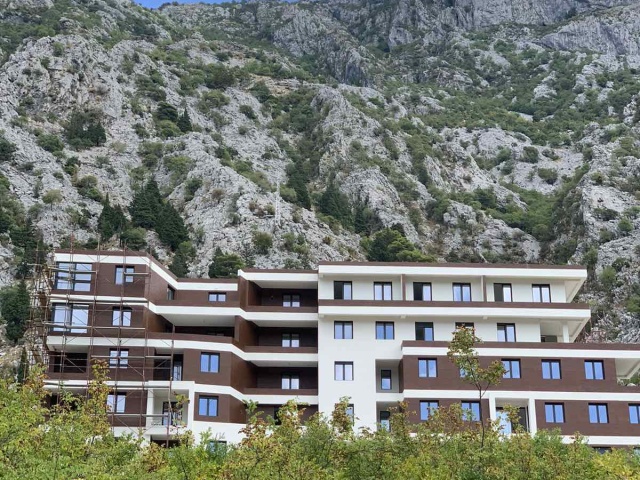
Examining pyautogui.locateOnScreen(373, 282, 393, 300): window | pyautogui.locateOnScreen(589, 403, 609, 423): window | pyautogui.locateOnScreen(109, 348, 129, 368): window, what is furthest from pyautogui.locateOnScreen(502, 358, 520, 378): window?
pyautogui.locateOnScreen(109, 348, 129, 368): window

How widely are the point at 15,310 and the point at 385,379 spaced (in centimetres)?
4230

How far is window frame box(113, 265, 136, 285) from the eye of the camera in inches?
2470

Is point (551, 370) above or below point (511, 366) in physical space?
below

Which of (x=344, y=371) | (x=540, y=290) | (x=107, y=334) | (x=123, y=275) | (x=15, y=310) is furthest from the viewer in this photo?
(x=15, y=310)

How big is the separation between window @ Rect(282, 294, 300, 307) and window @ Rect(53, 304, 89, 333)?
15.3m

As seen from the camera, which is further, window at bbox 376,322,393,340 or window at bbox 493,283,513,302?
window at bbox 493,283,513,302

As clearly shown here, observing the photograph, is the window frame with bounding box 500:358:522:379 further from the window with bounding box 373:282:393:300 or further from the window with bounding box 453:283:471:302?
the window with bounding box 373:282:393:300

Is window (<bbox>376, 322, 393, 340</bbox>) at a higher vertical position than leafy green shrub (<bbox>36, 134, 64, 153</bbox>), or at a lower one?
lower

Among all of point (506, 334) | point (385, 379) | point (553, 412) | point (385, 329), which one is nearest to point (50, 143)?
point (385, 329)

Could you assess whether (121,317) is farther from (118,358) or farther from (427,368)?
(427,368)

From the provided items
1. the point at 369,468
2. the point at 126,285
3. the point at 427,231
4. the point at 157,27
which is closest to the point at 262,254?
the point at 427,231

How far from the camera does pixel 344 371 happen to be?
65000mm

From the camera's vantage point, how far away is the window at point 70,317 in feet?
201

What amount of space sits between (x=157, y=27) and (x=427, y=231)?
267ft
